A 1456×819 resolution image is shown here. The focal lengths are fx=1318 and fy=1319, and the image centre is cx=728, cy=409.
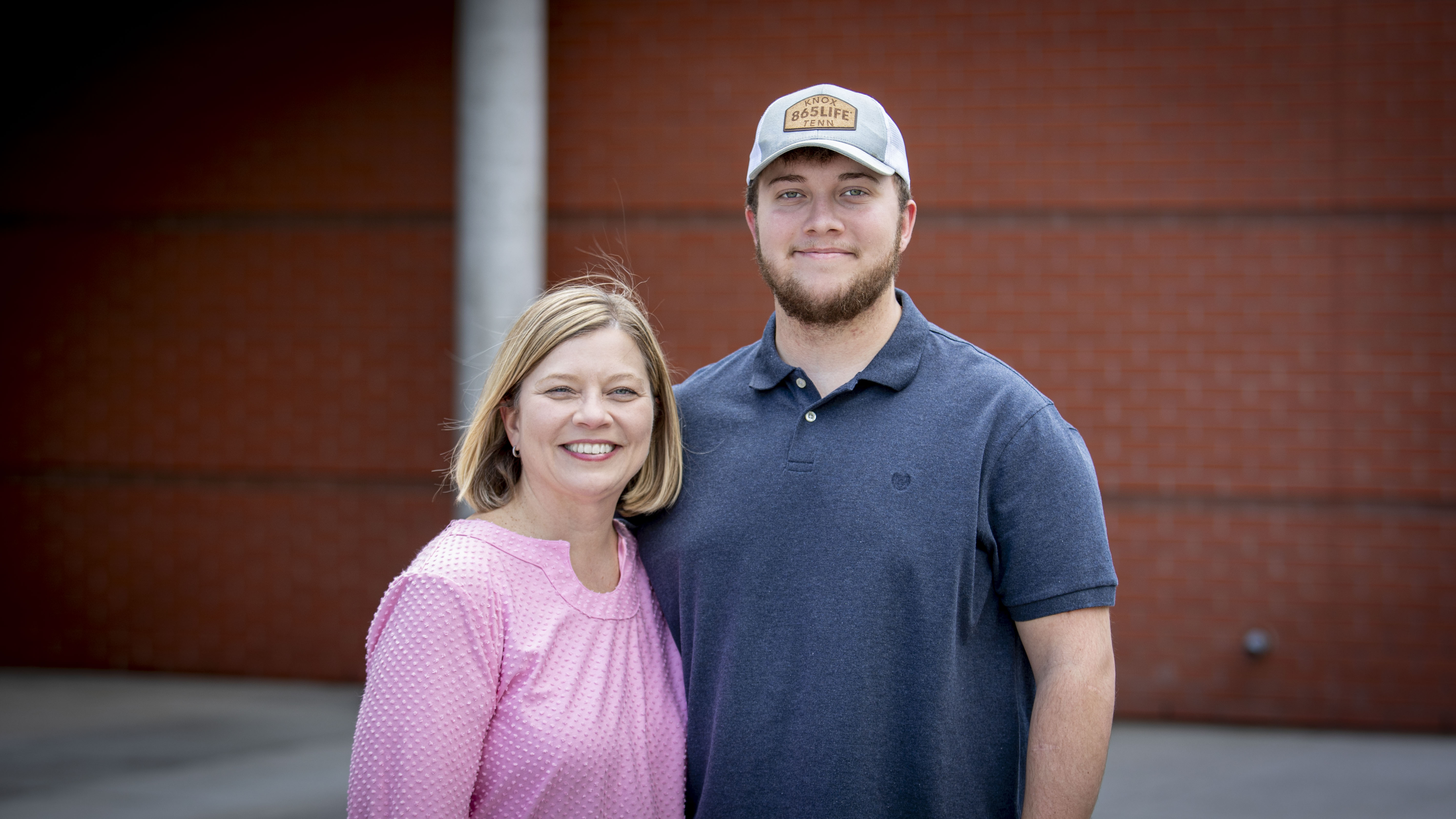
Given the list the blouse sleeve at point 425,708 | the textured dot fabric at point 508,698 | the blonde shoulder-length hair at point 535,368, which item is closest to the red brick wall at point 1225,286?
Answer: the blonde shoulder-length hair at point 535,368

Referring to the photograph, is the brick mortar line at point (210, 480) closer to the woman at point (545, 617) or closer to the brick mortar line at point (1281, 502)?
the brick mortar line at point (1281, 502)

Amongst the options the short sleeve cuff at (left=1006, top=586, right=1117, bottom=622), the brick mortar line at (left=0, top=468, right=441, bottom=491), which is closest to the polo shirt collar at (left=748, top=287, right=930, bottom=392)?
the short sleeve cuff at (left=1006, top=586, right=1117, bottom=622)

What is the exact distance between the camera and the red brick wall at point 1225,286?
6.97 metres

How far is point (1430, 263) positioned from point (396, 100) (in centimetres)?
589

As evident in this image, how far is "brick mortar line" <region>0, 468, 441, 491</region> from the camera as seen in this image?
7.97 m

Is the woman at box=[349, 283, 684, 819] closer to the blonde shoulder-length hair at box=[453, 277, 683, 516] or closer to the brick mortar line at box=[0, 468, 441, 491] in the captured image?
the blonde shoulder-length hair at box=[453, 277, 683, 516]

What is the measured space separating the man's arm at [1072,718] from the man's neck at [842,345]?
1.93 ft

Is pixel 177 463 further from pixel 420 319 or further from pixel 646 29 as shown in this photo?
pixel 646 29

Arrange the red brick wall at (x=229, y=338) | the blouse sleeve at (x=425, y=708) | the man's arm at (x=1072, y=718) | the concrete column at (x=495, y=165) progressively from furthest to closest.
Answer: the red brick wall at (x=229, y=338) < the concrete column at (x=495, y=165) < the man's arm at (x=1072, y=718) < the blouse sleeve at (x=425, y=708)

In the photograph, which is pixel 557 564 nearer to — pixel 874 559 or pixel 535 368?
pixel 535 368

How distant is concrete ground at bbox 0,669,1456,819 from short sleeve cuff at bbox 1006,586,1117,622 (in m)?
3.46

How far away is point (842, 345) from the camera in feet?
8.14

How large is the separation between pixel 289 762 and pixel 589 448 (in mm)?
4458

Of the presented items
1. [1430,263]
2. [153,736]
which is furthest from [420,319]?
[1430,263]
